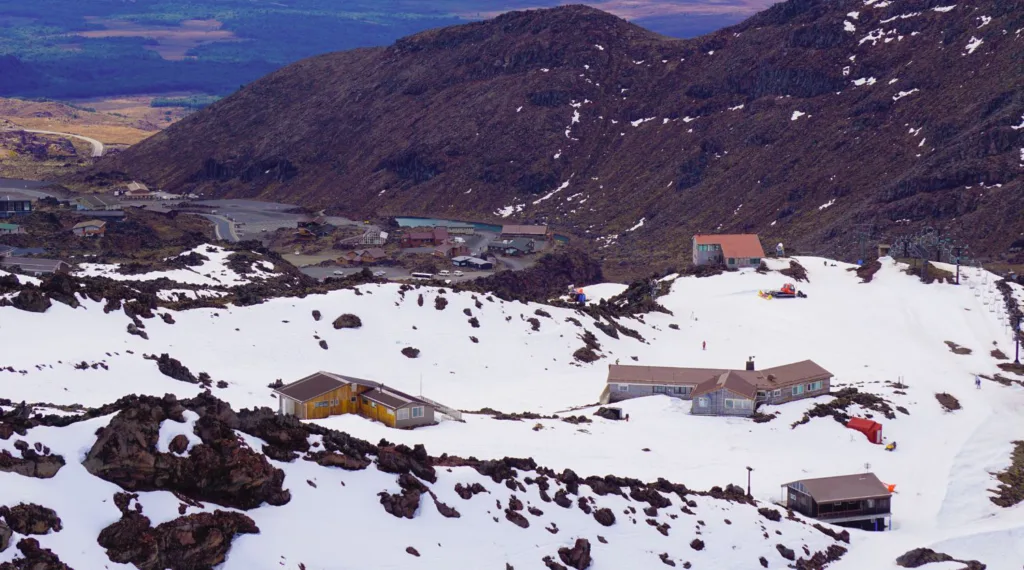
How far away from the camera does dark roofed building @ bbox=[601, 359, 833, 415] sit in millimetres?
61938

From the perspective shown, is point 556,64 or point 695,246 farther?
point 556,64

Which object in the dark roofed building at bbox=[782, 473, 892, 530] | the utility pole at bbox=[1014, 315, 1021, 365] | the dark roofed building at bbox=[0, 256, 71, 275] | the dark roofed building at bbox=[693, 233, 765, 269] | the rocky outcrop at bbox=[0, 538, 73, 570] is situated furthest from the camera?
the dark roofed building at bbox=[693, 233, 765, 269]

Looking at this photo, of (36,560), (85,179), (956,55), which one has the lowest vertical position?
(85,179)

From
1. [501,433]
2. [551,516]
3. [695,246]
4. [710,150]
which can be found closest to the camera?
[551,516]

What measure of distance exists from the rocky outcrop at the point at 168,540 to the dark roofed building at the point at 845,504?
1036 inches

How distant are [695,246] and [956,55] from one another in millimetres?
57747

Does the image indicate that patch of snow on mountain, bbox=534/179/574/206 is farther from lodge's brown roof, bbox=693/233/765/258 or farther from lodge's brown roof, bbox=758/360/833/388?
lodge's brown roof, bbox=758/360/833/388

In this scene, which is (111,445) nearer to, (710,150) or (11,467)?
(11,467)

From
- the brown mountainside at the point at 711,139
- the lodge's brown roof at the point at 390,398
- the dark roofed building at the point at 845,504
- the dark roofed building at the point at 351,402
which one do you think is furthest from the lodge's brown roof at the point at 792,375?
the brown mountainside at the point at 711,139

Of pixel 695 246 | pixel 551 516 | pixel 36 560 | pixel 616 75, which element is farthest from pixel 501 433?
pixel 616 75

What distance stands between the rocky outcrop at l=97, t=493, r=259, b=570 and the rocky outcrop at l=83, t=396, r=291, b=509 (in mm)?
1125

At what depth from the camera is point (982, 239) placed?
111000mm

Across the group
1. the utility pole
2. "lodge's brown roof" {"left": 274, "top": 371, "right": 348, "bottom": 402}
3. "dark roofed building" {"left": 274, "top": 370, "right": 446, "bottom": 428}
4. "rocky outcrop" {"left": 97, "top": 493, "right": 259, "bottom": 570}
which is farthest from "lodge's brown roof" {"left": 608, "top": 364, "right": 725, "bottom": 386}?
"rocky outcrop" {"left": 97, "top": 493, "right": 259, "bottom": 570}

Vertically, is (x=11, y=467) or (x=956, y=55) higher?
(x=956, y=55)
